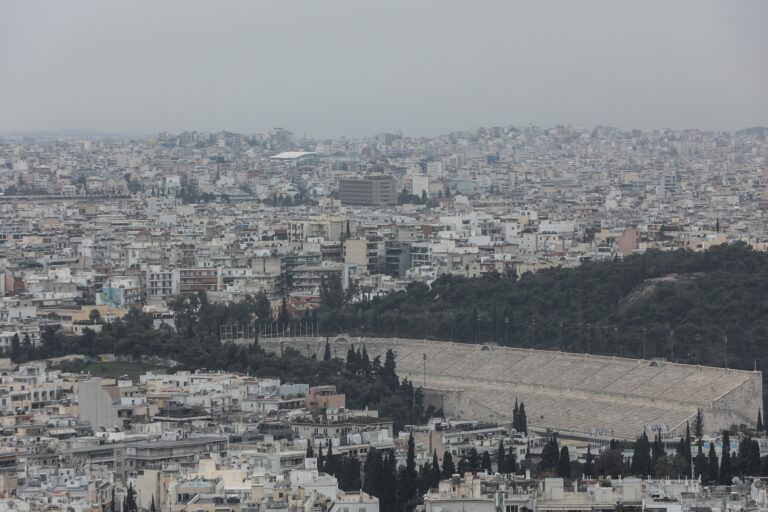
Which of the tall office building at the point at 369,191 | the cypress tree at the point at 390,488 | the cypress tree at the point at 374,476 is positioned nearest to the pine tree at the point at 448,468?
the cypress tree at the point at 390,488

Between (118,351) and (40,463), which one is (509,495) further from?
(118,351)

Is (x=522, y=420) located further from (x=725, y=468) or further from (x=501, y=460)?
(x=725, y=468)

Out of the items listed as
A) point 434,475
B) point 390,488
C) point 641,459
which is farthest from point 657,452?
point 390,488

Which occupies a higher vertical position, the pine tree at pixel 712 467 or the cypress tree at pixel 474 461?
the pine tree at pixel 712 467

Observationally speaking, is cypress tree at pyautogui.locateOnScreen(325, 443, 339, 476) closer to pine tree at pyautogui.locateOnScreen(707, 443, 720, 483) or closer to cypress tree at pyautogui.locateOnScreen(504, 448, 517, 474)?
cypress tree at pyautogui.locateOnScreen(504, 448, 517, 474)

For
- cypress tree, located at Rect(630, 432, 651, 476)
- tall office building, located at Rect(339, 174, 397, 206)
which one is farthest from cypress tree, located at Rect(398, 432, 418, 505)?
tall office building, located at Rect(339, 174, 397, 206)

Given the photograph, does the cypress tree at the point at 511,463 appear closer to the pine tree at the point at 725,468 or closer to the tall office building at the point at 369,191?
the pine tree at the point at 725,468
